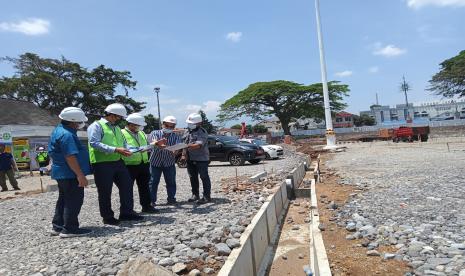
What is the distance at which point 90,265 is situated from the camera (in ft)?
14.5

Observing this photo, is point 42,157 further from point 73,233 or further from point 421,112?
point 421,112

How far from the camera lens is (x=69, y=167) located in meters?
5.50

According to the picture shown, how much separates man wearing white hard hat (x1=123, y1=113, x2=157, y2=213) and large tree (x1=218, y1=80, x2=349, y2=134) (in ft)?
171

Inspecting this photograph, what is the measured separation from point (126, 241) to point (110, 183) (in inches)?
44.7

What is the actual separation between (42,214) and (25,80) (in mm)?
Result: 40627

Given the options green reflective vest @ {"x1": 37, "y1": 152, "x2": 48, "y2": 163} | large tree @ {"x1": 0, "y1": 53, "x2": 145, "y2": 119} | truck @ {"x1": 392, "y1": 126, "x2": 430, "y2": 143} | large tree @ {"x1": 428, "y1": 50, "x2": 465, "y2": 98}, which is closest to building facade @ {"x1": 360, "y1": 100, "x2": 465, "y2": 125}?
large tree @ {"x1": 428, "y1": 50, "x2": 465, "y2": 98}

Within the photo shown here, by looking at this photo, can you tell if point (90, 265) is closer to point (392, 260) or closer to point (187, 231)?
point (187, 231)

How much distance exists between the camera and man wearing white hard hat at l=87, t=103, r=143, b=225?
5906 millimetres

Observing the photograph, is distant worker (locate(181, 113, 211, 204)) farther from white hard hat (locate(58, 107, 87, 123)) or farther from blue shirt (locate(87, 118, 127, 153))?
white hard hat (locate(58, 107, 87, 123))

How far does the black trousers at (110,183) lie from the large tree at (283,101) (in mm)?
52747

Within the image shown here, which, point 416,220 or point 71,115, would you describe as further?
point 416,220

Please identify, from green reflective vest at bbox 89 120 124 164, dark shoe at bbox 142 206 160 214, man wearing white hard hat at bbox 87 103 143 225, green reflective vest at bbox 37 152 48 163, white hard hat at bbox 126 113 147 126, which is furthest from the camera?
green reflective vest at bbox 37 152 48 163

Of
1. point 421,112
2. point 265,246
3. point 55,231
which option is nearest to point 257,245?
point 265,246

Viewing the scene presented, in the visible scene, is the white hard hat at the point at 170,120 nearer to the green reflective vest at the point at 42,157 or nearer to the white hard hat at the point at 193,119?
the white hard hat at the point at 193,119
